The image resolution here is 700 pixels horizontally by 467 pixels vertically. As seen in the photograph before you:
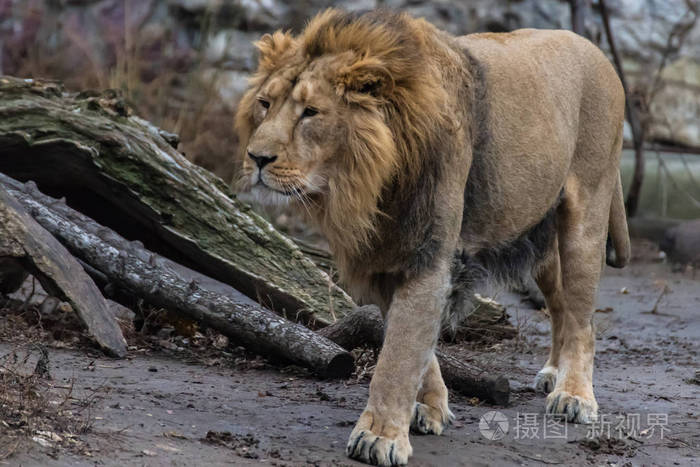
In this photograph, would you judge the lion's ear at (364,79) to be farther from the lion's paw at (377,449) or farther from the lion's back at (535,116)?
the lion's paw at (377,449)

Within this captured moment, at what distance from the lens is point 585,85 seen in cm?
479

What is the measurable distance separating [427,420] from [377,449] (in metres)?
0.59

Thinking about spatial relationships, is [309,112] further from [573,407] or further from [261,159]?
[573,407]

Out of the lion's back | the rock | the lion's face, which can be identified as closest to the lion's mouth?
the lion's face

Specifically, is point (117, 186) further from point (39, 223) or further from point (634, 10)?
point (634, 10)

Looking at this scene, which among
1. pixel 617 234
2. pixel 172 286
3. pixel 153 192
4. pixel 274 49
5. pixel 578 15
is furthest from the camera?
pixel 578 15

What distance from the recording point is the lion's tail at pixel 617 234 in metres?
5.30

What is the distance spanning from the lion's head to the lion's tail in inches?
77.1

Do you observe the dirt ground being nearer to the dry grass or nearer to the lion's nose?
the dry grass

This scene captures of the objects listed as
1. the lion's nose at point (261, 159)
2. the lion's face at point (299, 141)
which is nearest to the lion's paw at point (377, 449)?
the lion's face at point (299, 141)

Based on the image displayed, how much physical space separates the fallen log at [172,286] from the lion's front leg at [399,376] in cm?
116

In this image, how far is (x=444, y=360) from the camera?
481 cm

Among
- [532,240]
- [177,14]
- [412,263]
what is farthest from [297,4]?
[412,263]

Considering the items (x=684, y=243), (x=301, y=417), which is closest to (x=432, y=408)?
(x=301, y=417)
